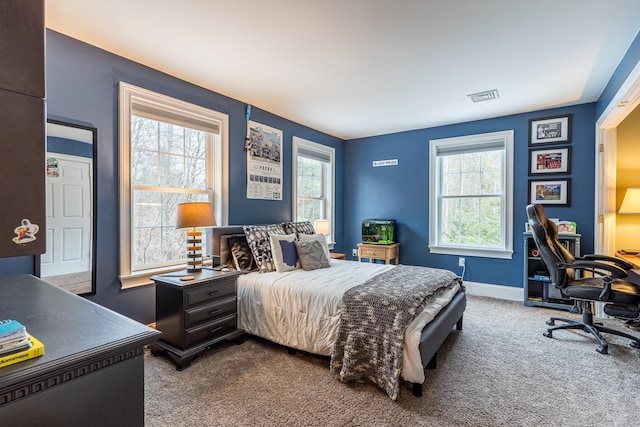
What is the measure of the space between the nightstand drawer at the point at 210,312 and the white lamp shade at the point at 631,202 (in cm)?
390

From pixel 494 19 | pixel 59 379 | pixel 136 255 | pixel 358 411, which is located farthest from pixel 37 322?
pixel 494 19

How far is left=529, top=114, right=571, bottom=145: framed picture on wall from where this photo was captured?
3701 millimetres

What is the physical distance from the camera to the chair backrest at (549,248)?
9.01 feet

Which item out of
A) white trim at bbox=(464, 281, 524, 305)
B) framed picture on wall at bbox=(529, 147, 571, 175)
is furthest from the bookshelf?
framed picture on wall at bbox=(529, 147, 571, 175)

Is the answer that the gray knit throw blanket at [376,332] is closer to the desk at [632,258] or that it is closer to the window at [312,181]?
the desk at [632,258]

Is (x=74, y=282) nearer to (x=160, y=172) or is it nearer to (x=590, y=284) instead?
(x=160, y=172)

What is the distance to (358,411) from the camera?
1742mm

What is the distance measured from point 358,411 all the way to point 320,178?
375 cm

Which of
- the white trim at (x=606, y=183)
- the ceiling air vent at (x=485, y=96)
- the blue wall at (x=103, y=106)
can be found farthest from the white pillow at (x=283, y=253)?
the white trim at (x=606, y=183)

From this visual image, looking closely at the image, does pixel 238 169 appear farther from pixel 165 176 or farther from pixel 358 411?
pixel 358 411

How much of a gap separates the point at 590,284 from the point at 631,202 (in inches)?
40.7

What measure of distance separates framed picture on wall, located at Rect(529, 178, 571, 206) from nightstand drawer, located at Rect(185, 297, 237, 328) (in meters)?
3.82

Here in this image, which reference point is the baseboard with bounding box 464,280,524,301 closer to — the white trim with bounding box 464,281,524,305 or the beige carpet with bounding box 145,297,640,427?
the white trim with bounding box 464,281,524,305

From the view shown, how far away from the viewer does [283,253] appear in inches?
117
